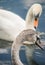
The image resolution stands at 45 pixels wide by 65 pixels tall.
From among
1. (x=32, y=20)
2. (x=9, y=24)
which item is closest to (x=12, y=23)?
(x=9, y=24)

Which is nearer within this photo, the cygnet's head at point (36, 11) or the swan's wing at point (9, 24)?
the cygnet's head at point (36, 11)

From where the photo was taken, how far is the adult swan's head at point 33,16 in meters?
1.83

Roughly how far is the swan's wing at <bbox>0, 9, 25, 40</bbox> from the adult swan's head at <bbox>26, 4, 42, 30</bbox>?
0.04m

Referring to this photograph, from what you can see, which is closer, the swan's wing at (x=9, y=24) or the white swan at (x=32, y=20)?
the white swan at (x=32, y=20)

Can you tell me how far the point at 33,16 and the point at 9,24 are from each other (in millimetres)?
158

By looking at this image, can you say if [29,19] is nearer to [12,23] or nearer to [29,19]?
[29,19]

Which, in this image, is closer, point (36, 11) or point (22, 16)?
point (36, 11)

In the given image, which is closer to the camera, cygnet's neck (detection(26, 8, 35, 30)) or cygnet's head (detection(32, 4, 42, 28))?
cygnet's head (detection(32, 4, 42, 28))

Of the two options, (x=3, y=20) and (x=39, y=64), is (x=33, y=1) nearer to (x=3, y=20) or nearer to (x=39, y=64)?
(x=3, y=20)

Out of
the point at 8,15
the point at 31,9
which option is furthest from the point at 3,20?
the point at 31,9

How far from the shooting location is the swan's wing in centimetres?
193

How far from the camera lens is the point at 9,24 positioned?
6.41 ft

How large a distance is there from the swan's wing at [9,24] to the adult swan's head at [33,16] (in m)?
0.04

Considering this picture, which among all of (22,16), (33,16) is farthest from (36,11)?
(22,16)
